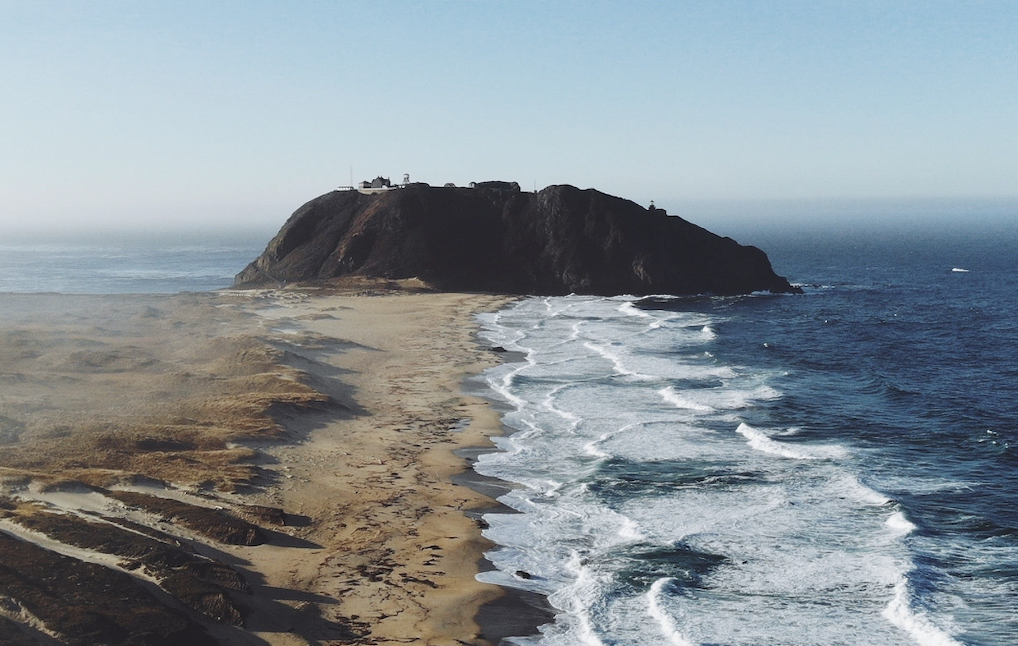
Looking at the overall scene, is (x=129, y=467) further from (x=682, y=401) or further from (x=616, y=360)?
(x=616, y=360)

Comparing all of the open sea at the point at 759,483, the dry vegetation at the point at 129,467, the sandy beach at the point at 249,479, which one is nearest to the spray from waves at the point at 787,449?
the open sea at the point at 759,483

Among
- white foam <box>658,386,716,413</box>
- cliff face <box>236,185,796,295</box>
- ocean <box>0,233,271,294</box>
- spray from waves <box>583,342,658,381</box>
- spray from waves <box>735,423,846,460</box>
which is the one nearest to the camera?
spray from waves <box>735,423,846,460</box>

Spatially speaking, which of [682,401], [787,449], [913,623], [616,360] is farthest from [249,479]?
[616,360]

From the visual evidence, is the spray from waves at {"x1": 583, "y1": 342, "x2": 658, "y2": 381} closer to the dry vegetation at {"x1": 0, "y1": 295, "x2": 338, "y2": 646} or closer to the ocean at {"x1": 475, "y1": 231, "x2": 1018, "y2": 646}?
the ocean at {"x1": 475, "y1": 231, "x2": 1018, "y2": 646}

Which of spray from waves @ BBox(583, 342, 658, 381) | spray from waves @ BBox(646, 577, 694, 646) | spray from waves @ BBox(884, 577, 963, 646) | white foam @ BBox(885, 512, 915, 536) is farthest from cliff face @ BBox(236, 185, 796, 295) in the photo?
spray from waves @ BBox(884, 577, 963, 646)

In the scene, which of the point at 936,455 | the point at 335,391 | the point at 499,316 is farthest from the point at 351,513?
the point at 499,316

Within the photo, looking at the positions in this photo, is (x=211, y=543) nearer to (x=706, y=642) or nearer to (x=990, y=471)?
(x=706, y=642)

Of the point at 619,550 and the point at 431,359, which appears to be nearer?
the point at 619,550
